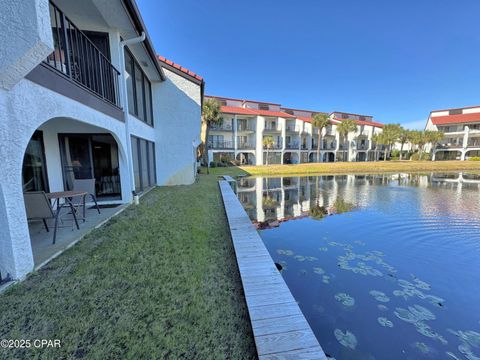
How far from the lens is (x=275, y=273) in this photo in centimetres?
314

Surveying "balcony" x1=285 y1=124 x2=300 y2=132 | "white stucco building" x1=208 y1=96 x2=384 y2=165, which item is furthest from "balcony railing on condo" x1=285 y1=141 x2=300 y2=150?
"balcony" x1=285 y1=124 x2=300 y2=132

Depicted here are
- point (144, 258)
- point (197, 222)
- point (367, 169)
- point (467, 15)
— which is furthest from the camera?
point (367, 169)

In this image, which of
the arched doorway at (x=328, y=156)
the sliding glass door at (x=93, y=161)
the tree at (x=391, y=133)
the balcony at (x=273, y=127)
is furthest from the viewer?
the arched doorway at (x=328, y=156)

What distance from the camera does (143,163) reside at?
28.2 ft

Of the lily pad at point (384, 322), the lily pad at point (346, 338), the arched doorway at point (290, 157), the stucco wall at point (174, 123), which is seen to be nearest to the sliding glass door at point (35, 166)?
the stucco wall at point (174, 123)

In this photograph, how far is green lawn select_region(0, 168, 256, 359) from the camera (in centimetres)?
190

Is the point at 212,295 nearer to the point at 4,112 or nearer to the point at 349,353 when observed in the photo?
the point at 349,353

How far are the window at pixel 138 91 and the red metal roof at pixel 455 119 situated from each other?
172ft

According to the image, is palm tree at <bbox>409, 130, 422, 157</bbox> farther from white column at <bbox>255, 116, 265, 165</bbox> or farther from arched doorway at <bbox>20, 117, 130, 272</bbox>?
arched doorway at <bbox>20, 117, 130, 272</bbox>

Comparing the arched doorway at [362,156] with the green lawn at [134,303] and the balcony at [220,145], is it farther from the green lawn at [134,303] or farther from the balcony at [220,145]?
the green lawn at [134,303]

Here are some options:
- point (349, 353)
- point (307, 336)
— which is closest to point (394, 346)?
point (349, 353)

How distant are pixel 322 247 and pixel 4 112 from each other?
6.29 metres

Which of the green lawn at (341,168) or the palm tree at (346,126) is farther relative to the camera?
the palm tree at (346,126)

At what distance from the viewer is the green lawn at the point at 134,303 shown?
74.7 inches
